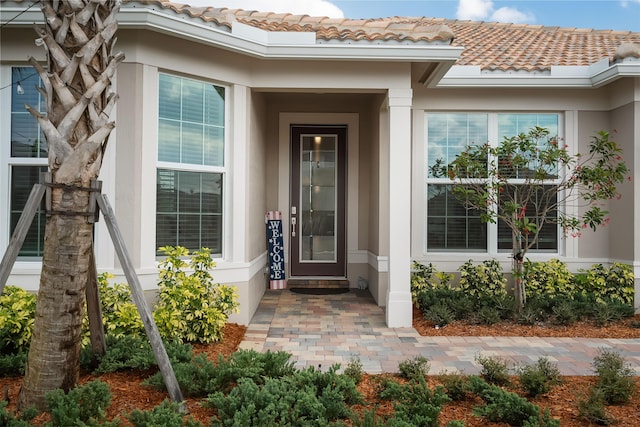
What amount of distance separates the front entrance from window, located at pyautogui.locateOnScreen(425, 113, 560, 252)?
5.65ft

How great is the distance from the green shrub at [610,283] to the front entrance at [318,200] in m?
3.72

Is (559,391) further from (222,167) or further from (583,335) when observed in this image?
(222,167)

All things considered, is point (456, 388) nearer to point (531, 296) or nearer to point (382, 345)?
point (382, 345)

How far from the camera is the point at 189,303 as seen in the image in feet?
14.4

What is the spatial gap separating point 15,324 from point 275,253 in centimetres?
414

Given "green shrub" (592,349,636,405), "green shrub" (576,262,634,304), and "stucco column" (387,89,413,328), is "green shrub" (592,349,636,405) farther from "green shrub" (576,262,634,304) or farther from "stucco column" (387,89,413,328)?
"green shrub" (576,262,634,304)

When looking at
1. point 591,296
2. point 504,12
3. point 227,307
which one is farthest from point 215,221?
point 504,12

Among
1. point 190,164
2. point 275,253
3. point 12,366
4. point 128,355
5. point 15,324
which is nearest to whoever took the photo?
point 12,366

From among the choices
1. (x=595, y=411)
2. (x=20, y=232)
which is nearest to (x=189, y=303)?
(x=20, y=232)

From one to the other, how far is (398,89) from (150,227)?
338cm

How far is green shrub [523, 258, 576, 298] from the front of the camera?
6.14 m

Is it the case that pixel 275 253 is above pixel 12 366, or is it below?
above

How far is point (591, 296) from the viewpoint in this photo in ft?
19.7

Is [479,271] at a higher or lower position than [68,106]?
lower
